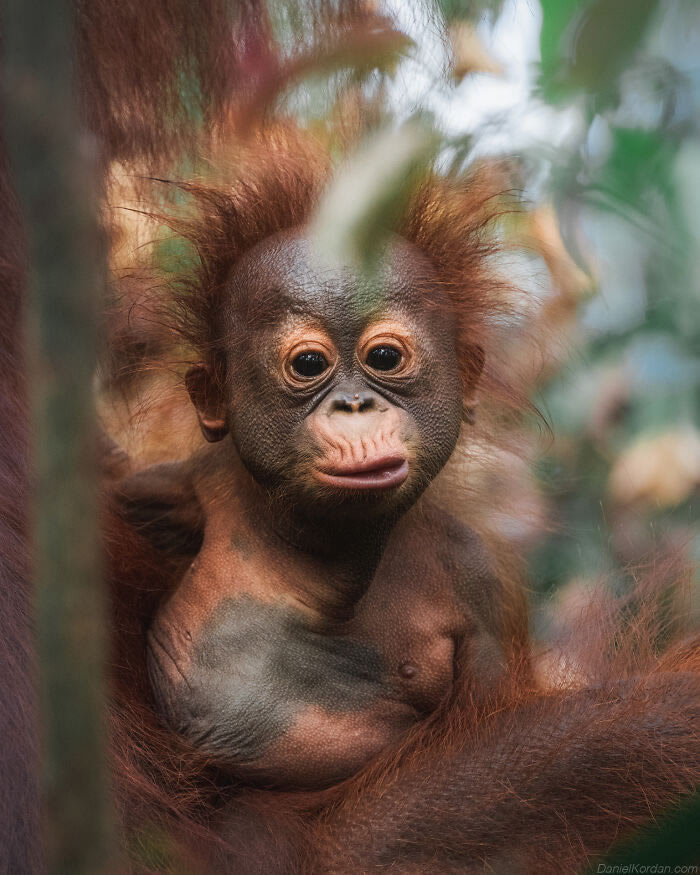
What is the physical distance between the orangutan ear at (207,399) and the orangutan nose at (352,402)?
1.01 ft

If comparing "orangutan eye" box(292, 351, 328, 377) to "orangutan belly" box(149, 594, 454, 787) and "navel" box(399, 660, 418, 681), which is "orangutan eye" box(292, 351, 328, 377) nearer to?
"orangutan belly" box(149, 594, 454, 787)

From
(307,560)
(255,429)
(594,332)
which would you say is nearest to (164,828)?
(307,560)

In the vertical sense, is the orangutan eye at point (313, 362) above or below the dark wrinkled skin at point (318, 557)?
above

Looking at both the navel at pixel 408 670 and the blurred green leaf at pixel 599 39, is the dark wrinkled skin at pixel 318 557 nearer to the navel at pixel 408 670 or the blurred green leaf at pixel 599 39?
the navel at pixel 408 670

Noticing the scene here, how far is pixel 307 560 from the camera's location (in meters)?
1.75

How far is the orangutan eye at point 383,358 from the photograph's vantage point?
1.58 meters

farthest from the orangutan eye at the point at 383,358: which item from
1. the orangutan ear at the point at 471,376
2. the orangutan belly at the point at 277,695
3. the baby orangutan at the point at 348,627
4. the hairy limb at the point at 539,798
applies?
the hairy limb at the point at 539,798

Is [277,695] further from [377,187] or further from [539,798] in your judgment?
[377,187]

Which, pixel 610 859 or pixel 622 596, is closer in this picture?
pixel 610 859

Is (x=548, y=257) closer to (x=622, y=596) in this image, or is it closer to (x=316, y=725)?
(x=622, y=596)

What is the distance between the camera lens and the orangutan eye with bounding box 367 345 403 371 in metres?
1.58

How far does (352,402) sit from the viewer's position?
1523 mm

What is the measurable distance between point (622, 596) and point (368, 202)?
4.88 feet

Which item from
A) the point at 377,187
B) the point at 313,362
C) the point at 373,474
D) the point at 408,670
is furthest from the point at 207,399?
the point at 377,187
